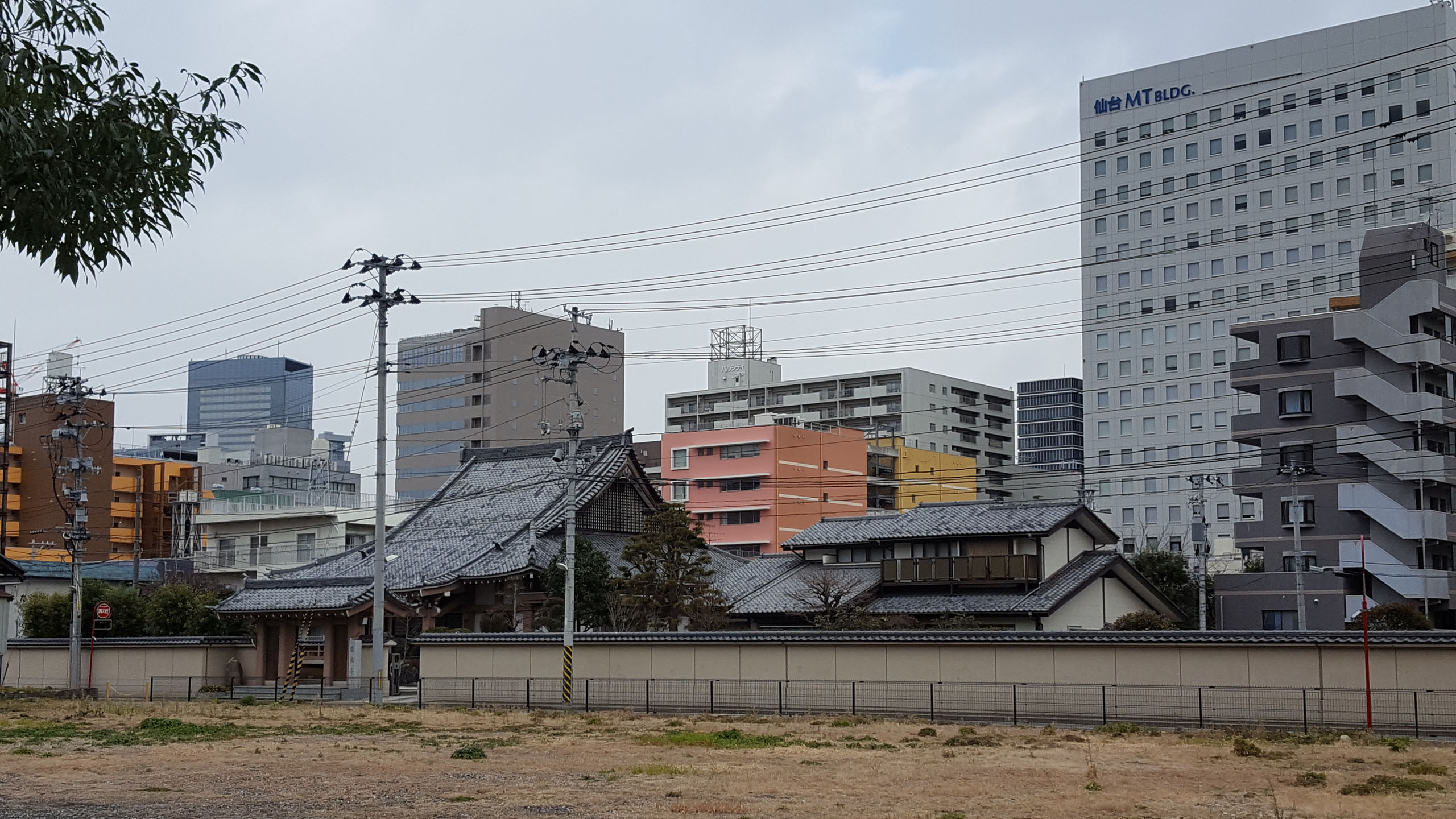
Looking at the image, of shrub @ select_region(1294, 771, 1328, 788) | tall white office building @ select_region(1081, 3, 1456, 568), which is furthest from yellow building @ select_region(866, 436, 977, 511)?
shrub @ select_region(1294, 771, 1328, 788)

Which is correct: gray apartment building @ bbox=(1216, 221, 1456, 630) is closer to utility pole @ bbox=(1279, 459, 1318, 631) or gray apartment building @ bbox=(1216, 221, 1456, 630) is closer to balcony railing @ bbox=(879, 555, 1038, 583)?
utility pole @ bbox=(1279, 459, 1318, 631)

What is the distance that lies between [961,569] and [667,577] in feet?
41.2

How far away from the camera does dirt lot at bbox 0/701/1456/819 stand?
17688 mm

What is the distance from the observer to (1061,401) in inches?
7264

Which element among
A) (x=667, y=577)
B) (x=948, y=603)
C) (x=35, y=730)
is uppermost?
(x=667, y=577)

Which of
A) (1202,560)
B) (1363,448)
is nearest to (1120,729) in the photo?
(1202,560)

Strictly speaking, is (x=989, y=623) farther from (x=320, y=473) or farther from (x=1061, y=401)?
(x=1061, y=401)

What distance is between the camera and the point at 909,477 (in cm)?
12038

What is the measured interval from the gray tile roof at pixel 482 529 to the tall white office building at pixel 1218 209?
60168 mm

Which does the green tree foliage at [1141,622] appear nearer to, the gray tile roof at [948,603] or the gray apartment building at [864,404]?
the gray tile roof at [948,603]

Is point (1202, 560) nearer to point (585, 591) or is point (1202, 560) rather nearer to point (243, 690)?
point (585, 591)

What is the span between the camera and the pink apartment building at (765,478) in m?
108

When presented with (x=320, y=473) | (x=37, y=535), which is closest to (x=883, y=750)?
(x=37, y=535)

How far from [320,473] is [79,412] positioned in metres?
58.6
